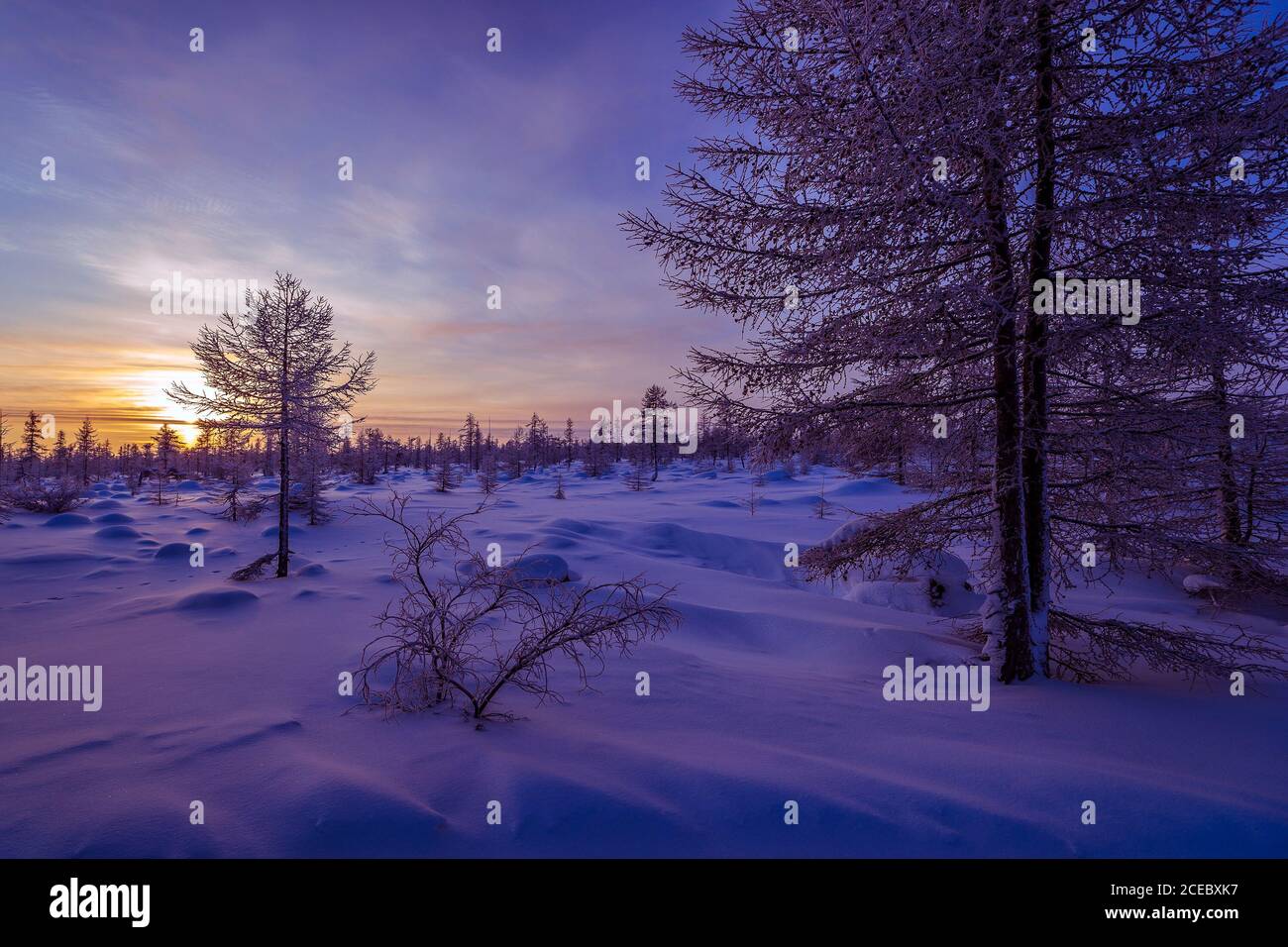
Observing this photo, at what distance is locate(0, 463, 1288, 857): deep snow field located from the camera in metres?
2.48

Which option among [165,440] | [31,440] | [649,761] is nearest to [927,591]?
[649,761]

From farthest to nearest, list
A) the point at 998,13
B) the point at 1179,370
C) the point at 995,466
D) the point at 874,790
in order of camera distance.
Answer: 1. the point at 995,466
2. the point at 1179,370
3. the point at 998,13
4. the point at 874,790

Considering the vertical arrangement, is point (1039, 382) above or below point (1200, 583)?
above

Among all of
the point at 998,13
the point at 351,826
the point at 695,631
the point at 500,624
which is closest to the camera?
the point at 351,826

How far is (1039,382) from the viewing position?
5.00m

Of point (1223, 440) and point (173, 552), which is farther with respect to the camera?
point (173, 552)

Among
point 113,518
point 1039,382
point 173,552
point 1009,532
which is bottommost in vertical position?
point 173,552

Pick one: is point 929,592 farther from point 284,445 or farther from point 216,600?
point 284,445

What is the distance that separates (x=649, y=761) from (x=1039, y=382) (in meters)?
4.99

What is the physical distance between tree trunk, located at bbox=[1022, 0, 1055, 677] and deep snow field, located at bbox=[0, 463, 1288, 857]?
0.74 meters
